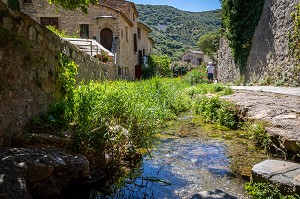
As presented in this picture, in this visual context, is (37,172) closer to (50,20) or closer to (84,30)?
(84,30)

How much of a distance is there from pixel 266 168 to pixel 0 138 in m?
Result: 2.79

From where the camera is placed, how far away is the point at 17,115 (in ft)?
10.5

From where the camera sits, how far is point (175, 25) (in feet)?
288

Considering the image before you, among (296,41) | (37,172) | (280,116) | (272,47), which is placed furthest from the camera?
(272,47)

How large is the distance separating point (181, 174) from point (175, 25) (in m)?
88.7

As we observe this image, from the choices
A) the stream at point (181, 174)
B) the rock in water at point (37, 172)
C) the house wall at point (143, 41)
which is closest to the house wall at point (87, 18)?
the house wall at point (143, 41)

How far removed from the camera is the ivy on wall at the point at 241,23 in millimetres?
12664

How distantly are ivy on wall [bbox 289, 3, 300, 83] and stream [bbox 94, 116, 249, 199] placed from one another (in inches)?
241

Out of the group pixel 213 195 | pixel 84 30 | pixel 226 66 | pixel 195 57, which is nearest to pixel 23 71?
pixel 213 195

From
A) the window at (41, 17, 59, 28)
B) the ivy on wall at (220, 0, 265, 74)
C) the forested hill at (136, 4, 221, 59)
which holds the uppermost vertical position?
the forested hill at (136, 4, 221, 59)

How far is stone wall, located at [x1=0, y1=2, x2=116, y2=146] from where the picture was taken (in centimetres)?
Answer: 297

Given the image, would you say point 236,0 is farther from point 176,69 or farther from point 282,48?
point 176,69

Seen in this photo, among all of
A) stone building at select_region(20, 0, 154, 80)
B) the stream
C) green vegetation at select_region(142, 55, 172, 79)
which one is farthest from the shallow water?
green vegetation at select_region(142, 55, 172, 79)

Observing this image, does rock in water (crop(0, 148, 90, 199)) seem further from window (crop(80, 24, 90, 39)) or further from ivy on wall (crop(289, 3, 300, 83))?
window (crop(80, 24, 90, 39))
